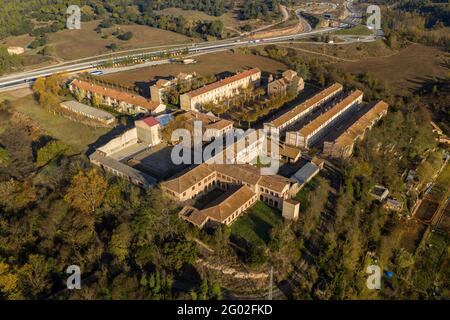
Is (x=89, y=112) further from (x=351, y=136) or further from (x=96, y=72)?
(x=351, y=136)

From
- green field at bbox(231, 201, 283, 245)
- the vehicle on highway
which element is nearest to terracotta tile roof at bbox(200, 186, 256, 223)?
green field at bbox(231, 201, 283, 245)

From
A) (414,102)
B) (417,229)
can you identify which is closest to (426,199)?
(417,229)

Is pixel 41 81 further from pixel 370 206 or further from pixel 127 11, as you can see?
pixel 127 11

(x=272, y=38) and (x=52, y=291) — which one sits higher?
(x=272, y=38)

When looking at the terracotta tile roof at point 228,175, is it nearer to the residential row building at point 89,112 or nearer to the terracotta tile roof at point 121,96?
the terracotta tile roof at point 121,96

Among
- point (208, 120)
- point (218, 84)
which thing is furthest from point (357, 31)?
point (208, 120)

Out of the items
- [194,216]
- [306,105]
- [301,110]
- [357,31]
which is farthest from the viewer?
[357,31]
